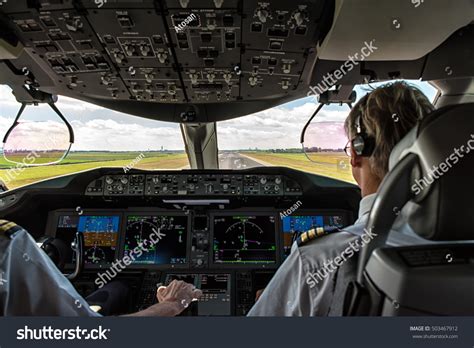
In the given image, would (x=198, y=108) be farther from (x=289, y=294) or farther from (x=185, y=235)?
(x=289, y=294)

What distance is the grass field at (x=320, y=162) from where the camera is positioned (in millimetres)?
2920

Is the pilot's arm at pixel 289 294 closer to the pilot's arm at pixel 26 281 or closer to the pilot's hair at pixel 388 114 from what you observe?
the pilot's hair at pixel 388 114

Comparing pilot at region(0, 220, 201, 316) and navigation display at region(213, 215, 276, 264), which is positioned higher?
pilot at region(0, 220, 201, 316)

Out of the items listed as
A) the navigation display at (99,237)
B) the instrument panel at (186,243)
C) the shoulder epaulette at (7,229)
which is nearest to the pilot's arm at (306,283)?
the shoulder epaulette at (7,229)

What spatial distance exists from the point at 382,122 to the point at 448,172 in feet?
1.15

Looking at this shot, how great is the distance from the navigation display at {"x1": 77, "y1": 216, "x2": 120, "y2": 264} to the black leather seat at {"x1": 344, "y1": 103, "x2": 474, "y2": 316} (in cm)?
240

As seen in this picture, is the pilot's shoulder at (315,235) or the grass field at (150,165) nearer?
the pilot's shoulder at (315,235)

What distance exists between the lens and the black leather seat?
2.38 feet

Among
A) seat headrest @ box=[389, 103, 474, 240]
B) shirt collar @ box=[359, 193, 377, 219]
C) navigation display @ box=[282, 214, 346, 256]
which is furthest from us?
navigation display @ box=[282, 214, 346, 256]

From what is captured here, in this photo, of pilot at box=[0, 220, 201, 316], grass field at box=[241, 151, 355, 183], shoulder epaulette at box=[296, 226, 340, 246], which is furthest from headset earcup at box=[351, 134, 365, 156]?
grass field at box=[241, 151, 355, 183]

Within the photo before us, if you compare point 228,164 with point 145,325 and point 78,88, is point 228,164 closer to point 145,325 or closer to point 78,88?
point 78,88

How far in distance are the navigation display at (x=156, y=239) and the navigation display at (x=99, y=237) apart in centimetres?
11

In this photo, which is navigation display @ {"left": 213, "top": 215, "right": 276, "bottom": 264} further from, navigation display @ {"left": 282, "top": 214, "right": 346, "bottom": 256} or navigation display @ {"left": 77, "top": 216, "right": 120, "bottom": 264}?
navigation display @ {"left": 77, "top": 216, "right": 120, "bottom": 264}

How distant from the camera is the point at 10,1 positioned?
1.80 m
